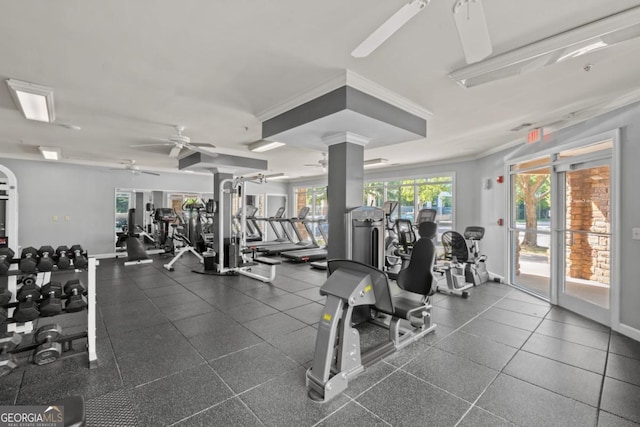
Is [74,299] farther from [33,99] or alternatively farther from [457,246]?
[457,246]

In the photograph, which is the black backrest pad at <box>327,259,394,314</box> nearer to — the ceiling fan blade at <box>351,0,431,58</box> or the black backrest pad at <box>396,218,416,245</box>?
the ceiling fan blade at <box>351,0,431,58</box>

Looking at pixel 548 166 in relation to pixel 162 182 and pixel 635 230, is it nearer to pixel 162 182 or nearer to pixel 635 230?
pixel 635 230

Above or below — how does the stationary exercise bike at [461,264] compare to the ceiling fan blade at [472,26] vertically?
below

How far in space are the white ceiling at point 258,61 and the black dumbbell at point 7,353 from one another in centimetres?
241

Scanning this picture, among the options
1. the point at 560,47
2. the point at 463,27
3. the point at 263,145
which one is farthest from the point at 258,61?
the point at 263,145

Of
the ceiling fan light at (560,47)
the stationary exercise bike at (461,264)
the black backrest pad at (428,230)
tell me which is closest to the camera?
the ceiling fan light at (560,47)

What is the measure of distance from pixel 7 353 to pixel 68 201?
6738mm

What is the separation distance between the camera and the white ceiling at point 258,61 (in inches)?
75.4

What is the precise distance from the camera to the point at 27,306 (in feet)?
8.47

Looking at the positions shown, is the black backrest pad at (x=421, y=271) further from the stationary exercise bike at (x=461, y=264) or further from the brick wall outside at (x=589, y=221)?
the brick wall outside at (x=589, y=221)

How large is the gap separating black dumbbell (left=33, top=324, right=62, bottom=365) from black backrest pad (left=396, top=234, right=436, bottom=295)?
133 inches

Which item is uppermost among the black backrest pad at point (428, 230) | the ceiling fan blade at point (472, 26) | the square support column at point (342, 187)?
the ceiling fan blade at point (472, 26)

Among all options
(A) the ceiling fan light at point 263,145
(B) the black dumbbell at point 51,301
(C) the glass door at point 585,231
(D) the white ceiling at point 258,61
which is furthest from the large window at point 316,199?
(B) the black dumbbell at point 51,301

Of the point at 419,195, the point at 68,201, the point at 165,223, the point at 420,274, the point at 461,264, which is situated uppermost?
the point at 419,195
